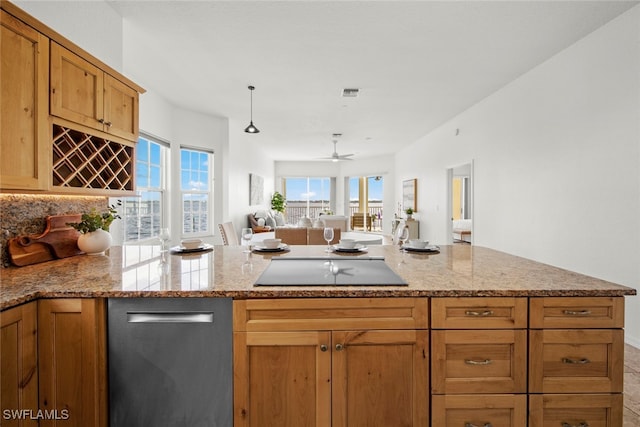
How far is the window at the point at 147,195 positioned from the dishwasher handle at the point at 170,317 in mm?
3265

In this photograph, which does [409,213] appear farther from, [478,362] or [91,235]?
[91,235]

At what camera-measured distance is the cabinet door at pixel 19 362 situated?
43.5 inches

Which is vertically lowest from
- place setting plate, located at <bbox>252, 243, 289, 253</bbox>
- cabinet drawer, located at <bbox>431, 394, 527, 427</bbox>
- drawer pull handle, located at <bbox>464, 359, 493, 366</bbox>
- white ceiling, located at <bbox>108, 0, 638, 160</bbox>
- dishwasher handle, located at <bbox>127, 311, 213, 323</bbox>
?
cabinet drawer, located at <bbox>431, 394, 527, 427</bbox>

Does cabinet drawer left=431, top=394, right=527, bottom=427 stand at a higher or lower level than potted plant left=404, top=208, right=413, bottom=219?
lower

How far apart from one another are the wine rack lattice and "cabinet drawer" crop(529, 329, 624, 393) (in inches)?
96.0

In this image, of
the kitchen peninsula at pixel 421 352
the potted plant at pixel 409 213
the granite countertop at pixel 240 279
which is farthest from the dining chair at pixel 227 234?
the potted plant at pixel 409 213

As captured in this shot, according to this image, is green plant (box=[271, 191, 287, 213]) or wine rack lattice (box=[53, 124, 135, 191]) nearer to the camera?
wine rack lattice (box=[53, 124, 135, 191])

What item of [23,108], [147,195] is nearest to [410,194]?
[147,195]

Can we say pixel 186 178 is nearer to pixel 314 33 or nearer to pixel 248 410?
pixel 314 33

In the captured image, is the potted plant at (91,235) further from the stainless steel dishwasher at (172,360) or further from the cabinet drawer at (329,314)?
the cabinet drawer at (329,314)

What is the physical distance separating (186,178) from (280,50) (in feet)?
9.81

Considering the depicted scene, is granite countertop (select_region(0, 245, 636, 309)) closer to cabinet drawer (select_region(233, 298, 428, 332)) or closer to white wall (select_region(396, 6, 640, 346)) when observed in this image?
cabinet drawer (select_region(233, 298, 428, 332))

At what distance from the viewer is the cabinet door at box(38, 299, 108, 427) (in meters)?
1.24

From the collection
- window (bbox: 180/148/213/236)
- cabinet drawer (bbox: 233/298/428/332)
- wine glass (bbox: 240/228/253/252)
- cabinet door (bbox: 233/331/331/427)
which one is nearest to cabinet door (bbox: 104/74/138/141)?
wine glass (bbox: 240/228/253/252)
